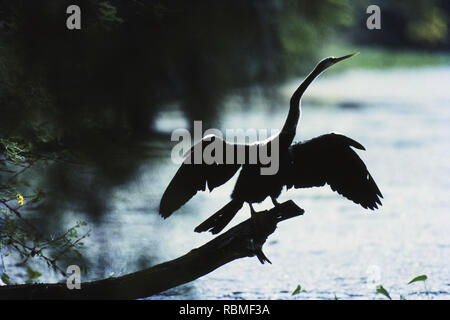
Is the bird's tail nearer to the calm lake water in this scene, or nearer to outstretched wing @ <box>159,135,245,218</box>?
outstretched wing @ <box>159,135,245,218</box>

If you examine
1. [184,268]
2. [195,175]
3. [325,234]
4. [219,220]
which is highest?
[195,175]

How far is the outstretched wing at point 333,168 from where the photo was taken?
363 cm

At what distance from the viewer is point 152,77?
4.05 metres

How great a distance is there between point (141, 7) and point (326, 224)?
3.85 metres

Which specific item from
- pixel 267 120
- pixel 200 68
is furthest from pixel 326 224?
pixel 267 120

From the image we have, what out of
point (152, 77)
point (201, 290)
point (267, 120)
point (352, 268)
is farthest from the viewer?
point (267, 120)

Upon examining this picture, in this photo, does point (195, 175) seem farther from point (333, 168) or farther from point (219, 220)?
point (333, 168)

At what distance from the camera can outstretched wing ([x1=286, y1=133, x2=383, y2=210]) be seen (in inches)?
143

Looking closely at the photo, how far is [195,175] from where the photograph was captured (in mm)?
3529

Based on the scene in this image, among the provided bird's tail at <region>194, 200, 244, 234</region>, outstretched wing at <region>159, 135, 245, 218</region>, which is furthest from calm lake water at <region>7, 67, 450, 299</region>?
bird's tail at <region>194, 200, 244, 234</region>

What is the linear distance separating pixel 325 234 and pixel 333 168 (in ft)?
9.93

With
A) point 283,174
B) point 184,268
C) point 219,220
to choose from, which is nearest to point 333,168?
point 283,174

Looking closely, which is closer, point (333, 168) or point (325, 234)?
point (333, 168)
